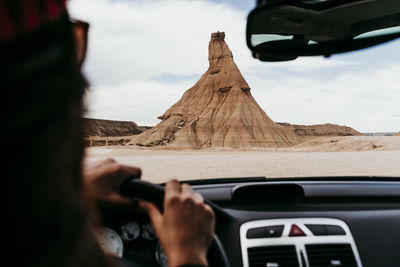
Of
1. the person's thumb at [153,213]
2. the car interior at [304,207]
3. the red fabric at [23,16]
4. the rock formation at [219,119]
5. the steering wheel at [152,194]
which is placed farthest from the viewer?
the rock formation at [219,119]

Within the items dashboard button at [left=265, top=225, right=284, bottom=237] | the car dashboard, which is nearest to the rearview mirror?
the car dashboard

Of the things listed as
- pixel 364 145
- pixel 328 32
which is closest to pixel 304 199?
pixel 328 32

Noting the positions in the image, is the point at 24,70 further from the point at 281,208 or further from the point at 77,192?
the point at 281,208

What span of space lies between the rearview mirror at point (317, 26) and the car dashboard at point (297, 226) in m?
1.32

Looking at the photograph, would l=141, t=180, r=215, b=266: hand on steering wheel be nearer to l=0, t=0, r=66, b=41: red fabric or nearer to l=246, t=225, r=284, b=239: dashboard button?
l=0, t=0, r=66, b=41: red fabric

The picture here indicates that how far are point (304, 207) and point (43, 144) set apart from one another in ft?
9.01

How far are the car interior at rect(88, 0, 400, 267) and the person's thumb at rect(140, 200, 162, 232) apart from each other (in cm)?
74

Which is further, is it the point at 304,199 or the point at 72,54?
the point at 304,199

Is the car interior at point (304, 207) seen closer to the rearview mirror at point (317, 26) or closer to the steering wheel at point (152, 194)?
the rearview mirror at point (317, 26)

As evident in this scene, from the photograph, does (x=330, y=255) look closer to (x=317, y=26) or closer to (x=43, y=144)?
(x=317, y=26)

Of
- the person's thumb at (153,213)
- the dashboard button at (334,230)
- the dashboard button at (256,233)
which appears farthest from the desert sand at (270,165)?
the dashboard button at (334,230)

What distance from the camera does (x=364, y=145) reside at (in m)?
48.5

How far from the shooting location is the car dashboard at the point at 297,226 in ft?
7.56

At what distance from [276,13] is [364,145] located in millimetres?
50354
